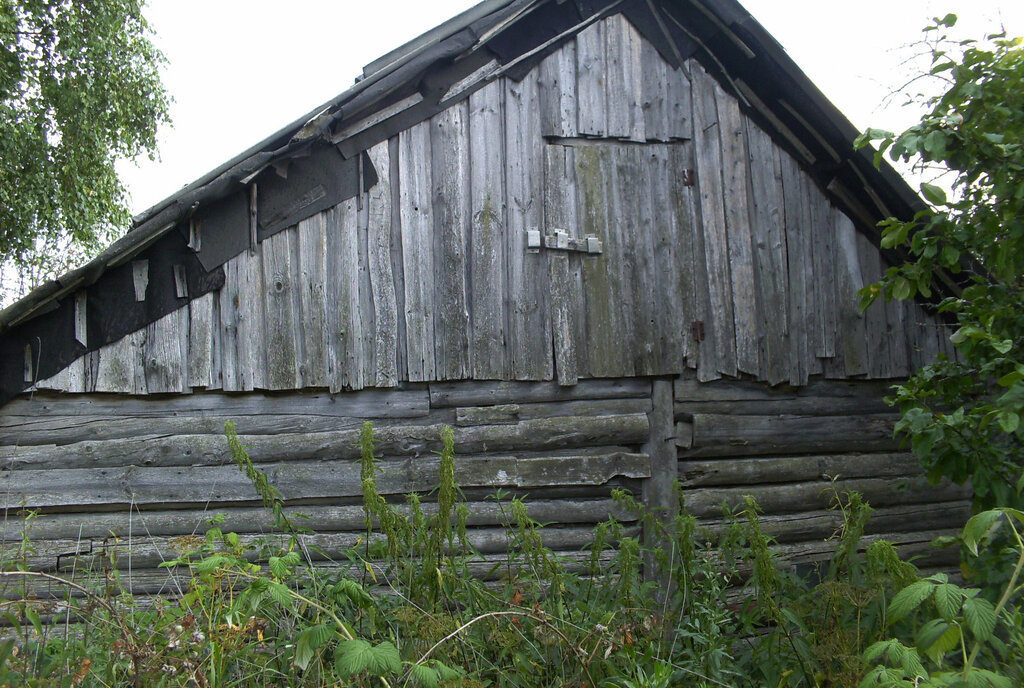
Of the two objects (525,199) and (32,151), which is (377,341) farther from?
(32,151)

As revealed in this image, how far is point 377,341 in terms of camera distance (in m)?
5.23

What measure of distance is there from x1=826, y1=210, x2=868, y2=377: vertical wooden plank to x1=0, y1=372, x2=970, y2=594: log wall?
0.24 meters

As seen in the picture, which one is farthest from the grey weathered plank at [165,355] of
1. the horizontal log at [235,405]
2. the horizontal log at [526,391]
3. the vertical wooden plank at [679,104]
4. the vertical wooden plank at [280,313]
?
the vertical wooden plank at [679,104]

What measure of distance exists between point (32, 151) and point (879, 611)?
14755 mm

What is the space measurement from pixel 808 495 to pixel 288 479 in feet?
12.8

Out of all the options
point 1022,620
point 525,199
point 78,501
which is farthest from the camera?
point 525,199

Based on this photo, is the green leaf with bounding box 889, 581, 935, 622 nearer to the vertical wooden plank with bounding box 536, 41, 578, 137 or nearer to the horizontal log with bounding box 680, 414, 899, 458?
the horizontal log with bounding box 680, 414, 899, 458

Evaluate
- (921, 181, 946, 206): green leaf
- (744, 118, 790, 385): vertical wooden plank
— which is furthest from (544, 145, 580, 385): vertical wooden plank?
(921, 181, 946, 206): green leaf

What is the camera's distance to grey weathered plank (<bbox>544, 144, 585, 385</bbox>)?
5.51 metres

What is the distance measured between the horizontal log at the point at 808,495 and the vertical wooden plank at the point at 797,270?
0.84m

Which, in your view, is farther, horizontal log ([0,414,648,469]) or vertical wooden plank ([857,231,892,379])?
vertical wooden plank ([857,231,892,379])

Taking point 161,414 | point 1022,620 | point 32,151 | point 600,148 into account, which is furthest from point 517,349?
point 32,151

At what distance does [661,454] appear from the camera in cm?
562

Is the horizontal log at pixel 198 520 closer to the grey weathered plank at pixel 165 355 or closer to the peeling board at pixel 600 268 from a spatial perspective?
the grey weathered plank at pixel 165 355
